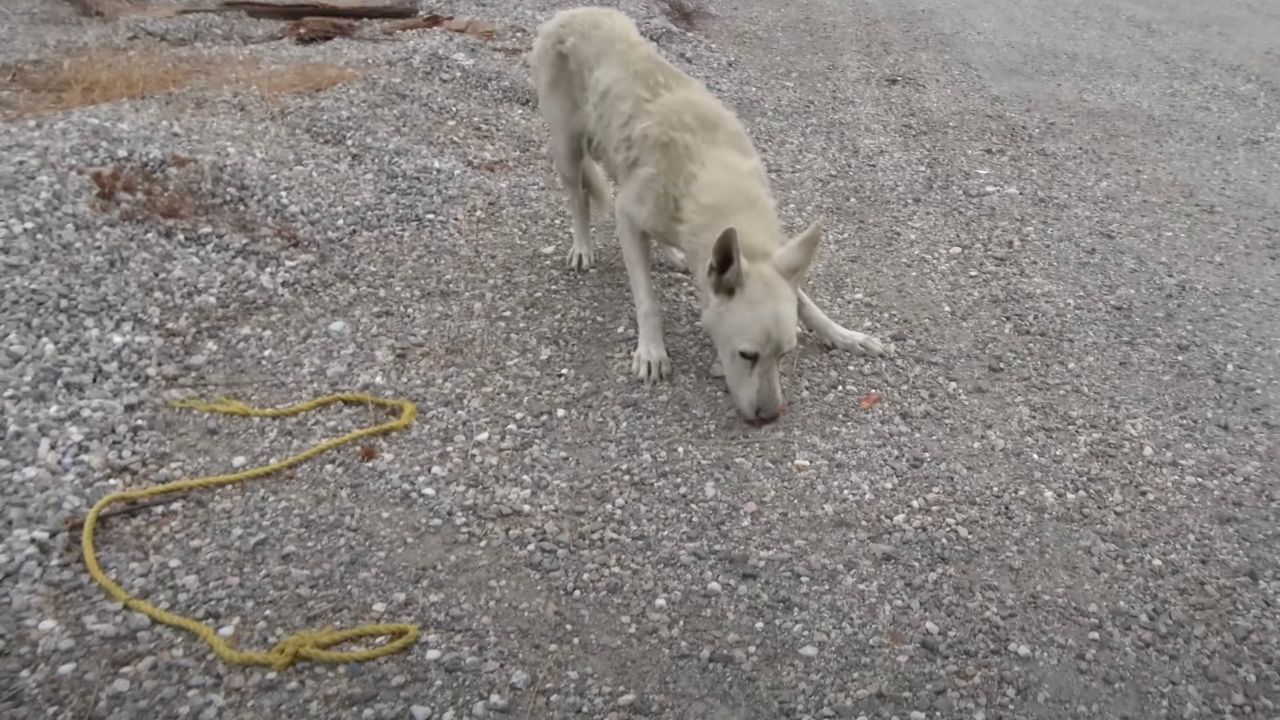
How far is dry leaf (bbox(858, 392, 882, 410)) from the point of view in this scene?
470 centimetres

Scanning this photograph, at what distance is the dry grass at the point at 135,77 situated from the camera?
7012mm

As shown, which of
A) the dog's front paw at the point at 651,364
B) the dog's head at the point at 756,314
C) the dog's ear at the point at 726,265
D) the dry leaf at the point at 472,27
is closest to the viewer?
the dog's ear at the point at 726,265

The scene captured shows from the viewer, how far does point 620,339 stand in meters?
5.19

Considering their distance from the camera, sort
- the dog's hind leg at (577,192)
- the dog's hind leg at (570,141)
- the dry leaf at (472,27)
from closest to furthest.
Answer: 1. the dog's hind leg at (570,141)
2. the dog's hind leg at (577,192)
3. the dry leaf at (472,27)

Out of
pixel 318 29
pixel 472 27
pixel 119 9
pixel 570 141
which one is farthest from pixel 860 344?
pixel 119 9

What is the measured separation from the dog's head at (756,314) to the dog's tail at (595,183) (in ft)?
5.40

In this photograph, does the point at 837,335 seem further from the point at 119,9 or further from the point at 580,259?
the point at 119,9

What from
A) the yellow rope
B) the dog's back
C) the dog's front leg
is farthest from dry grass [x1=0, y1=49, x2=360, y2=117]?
the yellow rope

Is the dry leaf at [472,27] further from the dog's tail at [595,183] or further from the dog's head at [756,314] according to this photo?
the dog's head at [756,314]

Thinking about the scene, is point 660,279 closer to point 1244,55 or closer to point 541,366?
point 541,366

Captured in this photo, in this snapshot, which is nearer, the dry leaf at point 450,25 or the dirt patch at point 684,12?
the dry leaf at point 450,25

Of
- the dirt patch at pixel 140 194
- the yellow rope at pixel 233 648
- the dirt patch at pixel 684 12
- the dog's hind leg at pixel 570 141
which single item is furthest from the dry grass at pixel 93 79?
the dirt patch at pixel 684 12

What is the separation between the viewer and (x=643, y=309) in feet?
16.3

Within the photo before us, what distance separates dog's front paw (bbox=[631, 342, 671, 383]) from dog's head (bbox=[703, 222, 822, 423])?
424 millimetres
